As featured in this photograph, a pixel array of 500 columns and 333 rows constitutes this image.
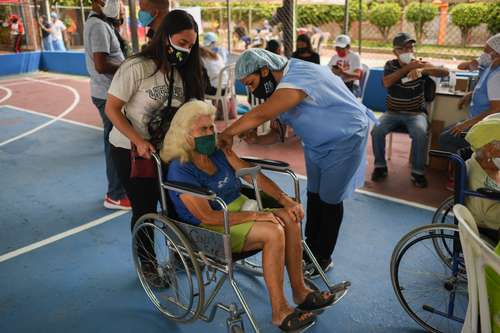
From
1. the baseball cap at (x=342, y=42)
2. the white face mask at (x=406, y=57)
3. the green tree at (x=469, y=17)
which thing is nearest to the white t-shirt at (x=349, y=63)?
the baseball cap at (x=342, y=42)

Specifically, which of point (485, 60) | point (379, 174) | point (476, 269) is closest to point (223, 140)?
point (476, 269)

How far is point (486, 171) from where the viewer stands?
2.08 meters

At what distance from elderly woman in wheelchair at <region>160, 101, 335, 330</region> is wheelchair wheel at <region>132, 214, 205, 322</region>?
136mm

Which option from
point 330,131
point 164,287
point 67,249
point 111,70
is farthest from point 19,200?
point 330,131

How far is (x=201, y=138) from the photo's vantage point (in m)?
2.15

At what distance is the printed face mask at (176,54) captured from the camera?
2.26m

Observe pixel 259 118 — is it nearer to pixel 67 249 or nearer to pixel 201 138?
pixel 201 138

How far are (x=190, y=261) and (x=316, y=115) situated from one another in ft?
3.01

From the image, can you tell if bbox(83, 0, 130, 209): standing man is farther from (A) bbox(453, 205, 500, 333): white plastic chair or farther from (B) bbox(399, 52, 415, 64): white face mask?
(A) bbox(453, 205, 500, 333): white plastic chair

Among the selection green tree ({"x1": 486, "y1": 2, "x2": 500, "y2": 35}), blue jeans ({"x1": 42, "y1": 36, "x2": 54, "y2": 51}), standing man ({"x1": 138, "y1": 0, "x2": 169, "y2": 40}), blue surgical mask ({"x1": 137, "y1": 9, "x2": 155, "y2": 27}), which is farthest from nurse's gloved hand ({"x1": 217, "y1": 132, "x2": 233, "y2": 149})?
blue jeans ({"x1": 42, "y1": 36, "x2": 54, "y2": 51})

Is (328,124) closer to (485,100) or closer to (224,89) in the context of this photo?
(485,100)

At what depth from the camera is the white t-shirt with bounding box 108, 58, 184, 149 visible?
2.24m

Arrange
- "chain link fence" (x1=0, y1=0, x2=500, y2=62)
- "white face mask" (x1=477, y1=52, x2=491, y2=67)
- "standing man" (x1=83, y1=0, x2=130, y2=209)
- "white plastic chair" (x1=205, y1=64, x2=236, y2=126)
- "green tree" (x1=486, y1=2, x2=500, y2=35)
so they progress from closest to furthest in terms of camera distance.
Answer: "standing man" (x1=83, y1=0, x2=130, y2=209) < "white face mask" (x1=477, y1=52, x2=491, y2=67) < "white plastic chair" (x1=205, y1=64, x2=236, y2=126) < "chain link fence" (x1=0, y1=0, x2=500, y2=62) < "green tree" (x1=486, y1=2, x2=500, y2=35)

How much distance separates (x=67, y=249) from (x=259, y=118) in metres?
1.65
